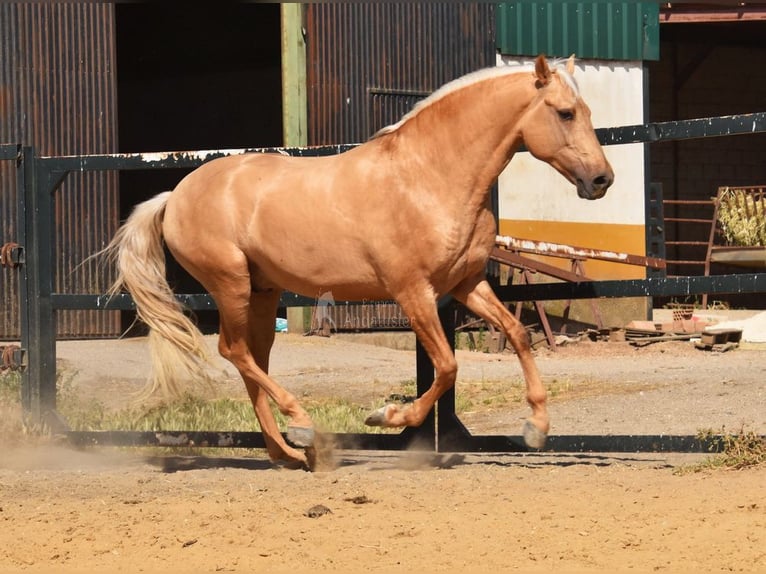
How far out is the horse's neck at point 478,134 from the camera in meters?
5.76

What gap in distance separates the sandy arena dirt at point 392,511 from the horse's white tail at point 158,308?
1.66ft

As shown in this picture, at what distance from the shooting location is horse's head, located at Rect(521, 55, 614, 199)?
5.53 metres

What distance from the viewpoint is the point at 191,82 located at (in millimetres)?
21031

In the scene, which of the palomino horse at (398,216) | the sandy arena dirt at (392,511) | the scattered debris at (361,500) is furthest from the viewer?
the palomino horse at (398,216)

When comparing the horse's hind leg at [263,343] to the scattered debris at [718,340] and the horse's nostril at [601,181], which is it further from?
the scattered debris at [718,340]

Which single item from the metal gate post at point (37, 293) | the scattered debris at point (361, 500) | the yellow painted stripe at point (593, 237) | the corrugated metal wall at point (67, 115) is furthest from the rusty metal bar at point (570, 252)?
the corrugated metal wall at point (67, 115)

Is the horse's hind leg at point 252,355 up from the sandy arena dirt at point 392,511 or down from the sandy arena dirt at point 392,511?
up

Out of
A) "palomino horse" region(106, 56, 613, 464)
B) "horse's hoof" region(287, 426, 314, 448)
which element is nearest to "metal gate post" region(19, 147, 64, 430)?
"palomino horse" region(106, 56, 613, 464)

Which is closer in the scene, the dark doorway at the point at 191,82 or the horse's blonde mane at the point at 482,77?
the horse's blonde mane at the point at 482,77

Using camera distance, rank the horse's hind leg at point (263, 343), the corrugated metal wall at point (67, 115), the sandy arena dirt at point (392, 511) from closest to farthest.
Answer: the sandy arena dirt at point (392, 511) → the horse's hind leg at point (263, 343) → the corrugated metal wall at point (67, 115)

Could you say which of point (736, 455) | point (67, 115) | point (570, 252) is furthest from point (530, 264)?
point (736, 455)

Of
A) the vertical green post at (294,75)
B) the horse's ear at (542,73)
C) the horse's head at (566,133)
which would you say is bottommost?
the horse's head at (566,133)

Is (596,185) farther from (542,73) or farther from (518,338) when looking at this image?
(518,338)

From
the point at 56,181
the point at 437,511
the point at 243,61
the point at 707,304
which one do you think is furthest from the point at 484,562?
the point at 243,61
